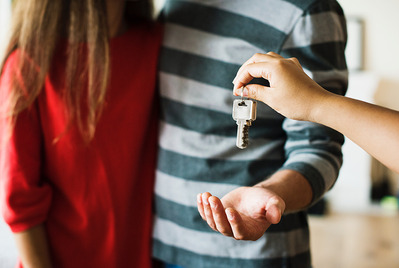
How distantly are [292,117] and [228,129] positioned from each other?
30cm

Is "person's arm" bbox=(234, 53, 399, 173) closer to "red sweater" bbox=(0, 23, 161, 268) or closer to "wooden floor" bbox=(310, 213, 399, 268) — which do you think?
"red sweater" bbox=(0, 23, 161, 268)

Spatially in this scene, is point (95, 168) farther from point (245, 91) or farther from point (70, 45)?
point (245, 91)

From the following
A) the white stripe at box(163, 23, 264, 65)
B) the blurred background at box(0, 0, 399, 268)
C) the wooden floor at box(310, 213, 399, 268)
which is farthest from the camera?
the blurred background at box(0, 0, 399, 268)

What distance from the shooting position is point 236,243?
0.70 metres

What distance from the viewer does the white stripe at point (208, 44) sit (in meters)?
0.68

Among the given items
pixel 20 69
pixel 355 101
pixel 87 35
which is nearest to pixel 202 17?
pixel 87 35

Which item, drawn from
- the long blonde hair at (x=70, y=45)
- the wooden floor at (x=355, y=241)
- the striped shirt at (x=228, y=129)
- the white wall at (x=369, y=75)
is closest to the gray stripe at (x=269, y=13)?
the striped shirt at (x=228, y=129)

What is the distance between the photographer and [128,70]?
2.60ft

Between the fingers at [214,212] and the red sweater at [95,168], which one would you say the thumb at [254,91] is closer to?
the fingers at [214,212]

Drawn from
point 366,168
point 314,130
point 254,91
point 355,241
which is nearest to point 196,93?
point 314,130

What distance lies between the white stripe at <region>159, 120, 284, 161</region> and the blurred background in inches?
73.9

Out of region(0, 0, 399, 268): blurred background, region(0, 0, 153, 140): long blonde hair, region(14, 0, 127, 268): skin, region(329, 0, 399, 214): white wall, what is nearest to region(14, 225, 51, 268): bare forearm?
region(14, 0, 127, 268): skin

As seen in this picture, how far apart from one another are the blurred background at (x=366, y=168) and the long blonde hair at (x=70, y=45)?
1.98 meters

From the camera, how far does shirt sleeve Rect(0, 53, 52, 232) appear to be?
28.3 inches
